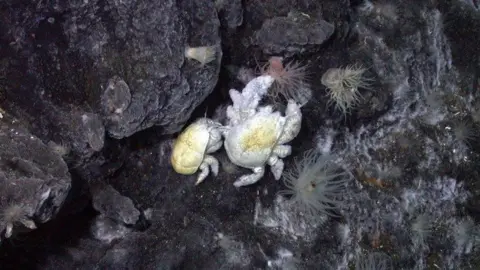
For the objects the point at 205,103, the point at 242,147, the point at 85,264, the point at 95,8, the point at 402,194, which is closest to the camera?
the point at 95,8

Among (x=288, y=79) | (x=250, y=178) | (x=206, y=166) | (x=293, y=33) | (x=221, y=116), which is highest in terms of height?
(x=293, y=33)

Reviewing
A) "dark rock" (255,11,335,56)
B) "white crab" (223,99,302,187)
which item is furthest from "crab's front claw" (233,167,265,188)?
"dark rock" (255,11,335,56)

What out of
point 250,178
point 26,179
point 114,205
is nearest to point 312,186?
point 250,178

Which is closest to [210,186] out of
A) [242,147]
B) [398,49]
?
[242,147]

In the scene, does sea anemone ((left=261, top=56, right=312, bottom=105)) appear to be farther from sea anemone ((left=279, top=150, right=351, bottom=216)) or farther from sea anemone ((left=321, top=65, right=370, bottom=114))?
sea anemone ((left=279, top=150, right=351, bottom=216))

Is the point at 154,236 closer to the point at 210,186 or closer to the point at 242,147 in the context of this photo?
the point at 210,186

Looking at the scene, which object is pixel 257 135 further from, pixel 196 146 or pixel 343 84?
pixel 343 84
